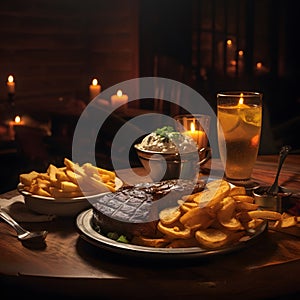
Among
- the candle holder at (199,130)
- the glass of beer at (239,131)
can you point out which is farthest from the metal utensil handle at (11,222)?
the glass of beer at (239,131)

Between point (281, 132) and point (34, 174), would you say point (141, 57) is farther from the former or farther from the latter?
point (34, 174)

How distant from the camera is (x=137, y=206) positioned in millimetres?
1349

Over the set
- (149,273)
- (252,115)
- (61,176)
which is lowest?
(149,273)

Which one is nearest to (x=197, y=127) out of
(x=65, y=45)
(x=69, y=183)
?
(x=69, y=183)

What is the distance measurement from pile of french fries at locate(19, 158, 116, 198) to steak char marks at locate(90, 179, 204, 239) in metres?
0.14

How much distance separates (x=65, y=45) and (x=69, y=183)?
4.80m

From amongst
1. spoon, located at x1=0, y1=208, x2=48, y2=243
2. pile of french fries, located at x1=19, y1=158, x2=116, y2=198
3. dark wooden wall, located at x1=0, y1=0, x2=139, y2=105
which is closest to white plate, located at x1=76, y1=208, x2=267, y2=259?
spoon, located at x1=0, y1=208, x2=48, y2=243

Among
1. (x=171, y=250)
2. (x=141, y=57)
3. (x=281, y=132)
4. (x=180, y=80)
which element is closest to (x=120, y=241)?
(x=171, y=250)

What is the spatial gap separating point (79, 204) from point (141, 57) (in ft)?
14.8

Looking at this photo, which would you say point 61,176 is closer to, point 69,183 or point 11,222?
point 69,183

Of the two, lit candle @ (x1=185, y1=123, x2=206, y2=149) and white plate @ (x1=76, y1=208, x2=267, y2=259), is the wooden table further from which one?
lit candle @ (x1=185, y1=123, x2=206, y2=149)

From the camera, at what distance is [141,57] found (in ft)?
19.5

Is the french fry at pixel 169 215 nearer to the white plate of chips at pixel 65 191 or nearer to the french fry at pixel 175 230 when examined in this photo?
the french fry at pixel 175 230

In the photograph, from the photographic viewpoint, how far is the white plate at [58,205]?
1.55 metres
